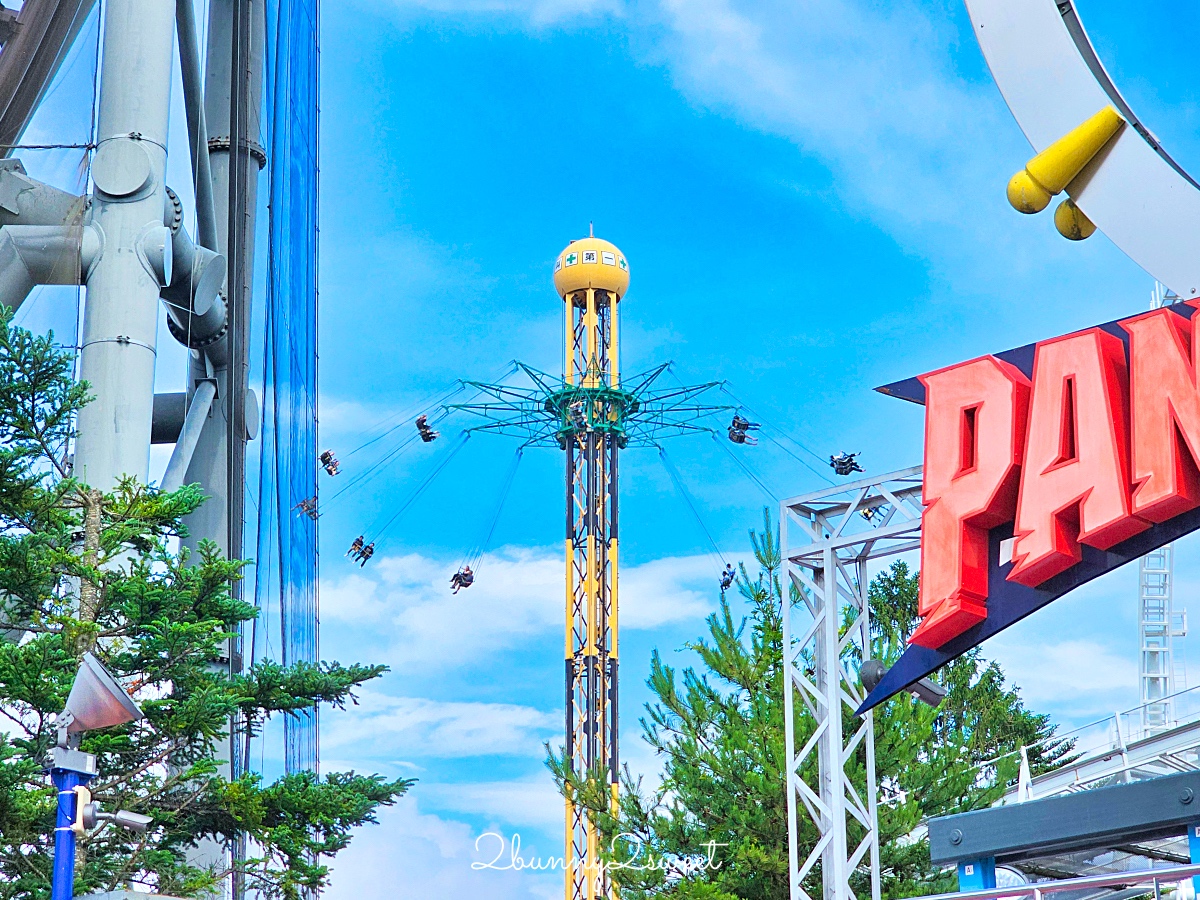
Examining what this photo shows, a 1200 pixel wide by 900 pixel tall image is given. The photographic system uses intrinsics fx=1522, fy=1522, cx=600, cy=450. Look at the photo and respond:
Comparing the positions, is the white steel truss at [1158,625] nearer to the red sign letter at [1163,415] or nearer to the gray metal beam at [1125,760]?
the gray metal beam at [1125,760]

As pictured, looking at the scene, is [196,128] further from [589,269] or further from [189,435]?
[589,269]

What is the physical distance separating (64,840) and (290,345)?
10.6 meters

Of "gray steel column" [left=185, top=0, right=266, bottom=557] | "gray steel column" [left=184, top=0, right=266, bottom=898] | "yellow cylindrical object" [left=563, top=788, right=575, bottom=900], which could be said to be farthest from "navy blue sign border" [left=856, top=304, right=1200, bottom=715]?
"yellow cylindrical object" [left=563, top=788, right=575, bottom=900]

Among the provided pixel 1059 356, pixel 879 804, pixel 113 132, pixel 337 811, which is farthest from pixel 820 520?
pixel 113 132

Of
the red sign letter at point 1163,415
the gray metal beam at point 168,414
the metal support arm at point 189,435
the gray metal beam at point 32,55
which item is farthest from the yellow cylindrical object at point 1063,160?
the gray metal beam at point 32,55

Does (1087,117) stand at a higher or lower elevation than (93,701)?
higher

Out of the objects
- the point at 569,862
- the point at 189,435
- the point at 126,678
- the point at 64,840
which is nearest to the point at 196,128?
the point at 189,435

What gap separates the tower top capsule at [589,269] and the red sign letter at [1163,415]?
26.6 meters

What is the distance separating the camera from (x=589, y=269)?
39.8m

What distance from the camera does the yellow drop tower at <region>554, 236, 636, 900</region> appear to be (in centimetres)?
3584

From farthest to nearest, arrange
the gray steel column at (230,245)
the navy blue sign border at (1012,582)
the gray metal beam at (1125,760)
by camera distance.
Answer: the gray metal beam at (1125,760) < the gray steel column at (230,245) < the navy blue sign border at (1012,582)

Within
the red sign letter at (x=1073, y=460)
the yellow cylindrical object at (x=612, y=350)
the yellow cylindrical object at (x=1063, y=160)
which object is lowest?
the red sign letter at (x=1073, y=460)

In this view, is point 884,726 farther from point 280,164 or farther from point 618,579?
point 618,579

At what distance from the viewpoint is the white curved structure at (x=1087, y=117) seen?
41.8ft
